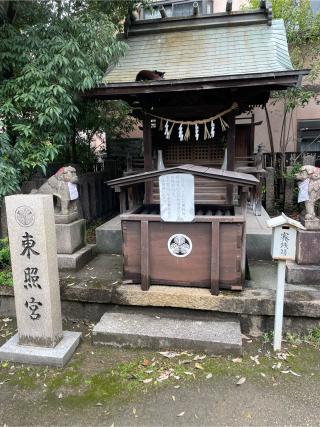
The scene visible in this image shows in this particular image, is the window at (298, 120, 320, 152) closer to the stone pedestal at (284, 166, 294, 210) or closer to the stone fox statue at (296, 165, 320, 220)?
the stone pedestal at (284, 166, 294, 210)

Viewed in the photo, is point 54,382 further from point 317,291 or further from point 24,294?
point 317,291

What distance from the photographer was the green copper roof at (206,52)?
18.9ft

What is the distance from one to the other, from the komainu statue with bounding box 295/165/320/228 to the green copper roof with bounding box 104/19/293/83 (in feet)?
7.25

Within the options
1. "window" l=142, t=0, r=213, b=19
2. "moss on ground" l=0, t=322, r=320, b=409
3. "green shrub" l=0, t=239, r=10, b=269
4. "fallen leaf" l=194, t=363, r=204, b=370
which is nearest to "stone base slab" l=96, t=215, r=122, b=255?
"green shrub" l=0, t=239, r=10, b=269

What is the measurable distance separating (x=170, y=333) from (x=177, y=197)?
166 centimetres

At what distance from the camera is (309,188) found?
4188mm

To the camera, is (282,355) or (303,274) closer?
(282,355)

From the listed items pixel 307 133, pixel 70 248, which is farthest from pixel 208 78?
pixel 307 133

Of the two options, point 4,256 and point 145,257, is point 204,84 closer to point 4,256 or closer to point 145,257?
point 145,257

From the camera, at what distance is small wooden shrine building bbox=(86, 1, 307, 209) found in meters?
5.36

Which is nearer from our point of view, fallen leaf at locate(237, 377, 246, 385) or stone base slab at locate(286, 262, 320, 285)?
fallen leaf at locate(237, 377, 246, 385)

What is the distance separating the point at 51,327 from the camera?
3562 mm

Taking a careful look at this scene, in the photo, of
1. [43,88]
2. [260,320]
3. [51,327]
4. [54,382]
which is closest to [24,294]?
[51,327]

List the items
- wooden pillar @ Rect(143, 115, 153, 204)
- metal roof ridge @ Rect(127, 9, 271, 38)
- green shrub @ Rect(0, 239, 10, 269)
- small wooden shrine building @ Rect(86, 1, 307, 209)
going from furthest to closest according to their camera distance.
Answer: metal roof ridge @ Rect(127, 9, 271, 38), wooden pillar @ Rect(143, 115, 153, 204), small wooden shrine building @ Rect(86, 1, 307, 209), green shrub @ Rect(0, 239, 10, 269)
